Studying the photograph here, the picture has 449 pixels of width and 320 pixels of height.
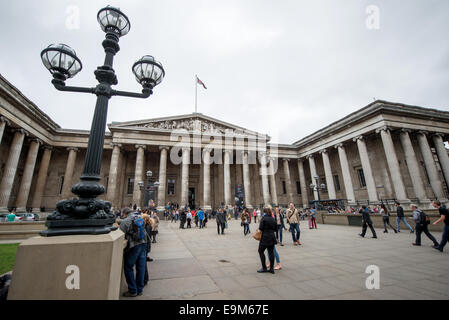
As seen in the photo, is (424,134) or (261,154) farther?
(261,154)

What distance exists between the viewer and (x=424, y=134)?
74.3 ft

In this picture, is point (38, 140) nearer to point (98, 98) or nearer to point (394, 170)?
point (98, 98)

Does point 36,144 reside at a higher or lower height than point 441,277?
higher

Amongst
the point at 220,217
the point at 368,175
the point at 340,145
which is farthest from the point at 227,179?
the point at 368,175

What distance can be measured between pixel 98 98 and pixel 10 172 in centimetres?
2533

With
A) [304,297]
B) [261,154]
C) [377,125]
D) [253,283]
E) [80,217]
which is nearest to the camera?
[80,217]

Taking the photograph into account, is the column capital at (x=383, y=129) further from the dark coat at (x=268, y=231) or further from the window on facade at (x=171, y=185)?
the window on facade at (x=171, y=185)

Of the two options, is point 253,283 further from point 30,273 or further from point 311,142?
point 311,142

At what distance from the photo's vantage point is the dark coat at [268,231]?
4676mm

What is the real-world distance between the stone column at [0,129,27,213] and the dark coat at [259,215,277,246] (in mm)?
24921

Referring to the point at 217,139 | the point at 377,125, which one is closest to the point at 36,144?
the point at 217,139

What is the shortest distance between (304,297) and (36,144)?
31.2m

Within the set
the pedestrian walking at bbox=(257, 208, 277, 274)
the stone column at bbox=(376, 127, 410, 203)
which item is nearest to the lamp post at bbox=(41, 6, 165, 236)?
the pedestrian walking at bbox=(257, 208, 277, 274)
